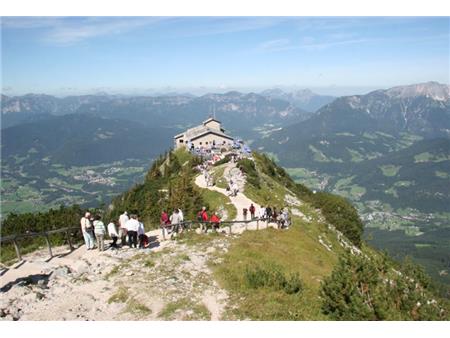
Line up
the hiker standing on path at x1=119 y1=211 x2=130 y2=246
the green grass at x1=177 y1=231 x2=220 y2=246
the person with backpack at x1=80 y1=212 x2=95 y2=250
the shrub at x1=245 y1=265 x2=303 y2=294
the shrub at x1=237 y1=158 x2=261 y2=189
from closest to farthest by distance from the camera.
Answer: the shrub at x1=245 y1=265 x2=303 y2=294, the person with backpack at x1=80 y1=212 x2=95 y2=250, the hiker standing on path at x1=119 y1=211 x2=130 y2=246, the green grass at x1=177 y1=231 x2=220 y2=246, the shrub at x1=237 y1=158 x2=261 y2=189

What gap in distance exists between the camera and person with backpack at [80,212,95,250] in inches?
1029

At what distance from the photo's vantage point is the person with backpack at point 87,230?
26.1m

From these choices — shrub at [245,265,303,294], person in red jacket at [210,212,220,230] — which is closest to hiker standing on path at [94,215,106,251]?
person in red jacket at [210,212,220,230]

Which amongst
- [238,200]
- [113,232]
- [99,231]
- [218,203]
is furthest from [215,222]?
[238,200]

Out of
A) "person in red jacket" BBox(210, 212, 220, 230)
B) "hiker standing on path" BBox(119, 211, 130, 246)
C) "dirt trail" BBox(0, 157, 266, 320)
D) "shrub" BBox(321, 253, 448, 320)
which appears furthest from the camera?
"person in red jacket" BBox(210, 212, 220, 230)

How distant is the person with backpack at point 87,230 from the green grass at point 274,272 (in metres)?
8.55

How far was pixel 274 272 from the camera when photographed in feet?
71.1

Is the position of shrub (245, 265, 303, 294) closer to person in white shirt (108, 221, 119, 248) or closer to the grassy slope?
the grassy slope

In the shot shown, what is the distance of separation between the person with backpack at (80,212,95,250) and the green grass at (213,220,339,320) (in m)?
8.55

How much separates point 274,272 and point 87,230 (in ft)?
39.7

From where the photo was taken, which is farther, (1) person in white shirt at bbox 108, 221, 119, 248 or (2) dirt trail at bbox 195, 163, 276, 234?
(2) dirt trail at bbox 195, 163, 276, 234

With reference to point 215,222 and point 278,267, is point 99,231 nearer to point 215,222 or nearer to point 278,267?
point 215,222

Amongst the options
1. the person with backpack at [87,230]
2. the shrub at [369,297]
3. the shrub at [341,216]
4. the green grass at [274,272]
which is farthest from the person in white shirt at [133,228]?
the shrub at [341,216]

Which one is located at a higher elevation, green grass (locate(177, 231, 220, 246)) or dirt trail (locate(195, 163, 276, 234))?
green grass (locate(177, 231, 220, 246))
